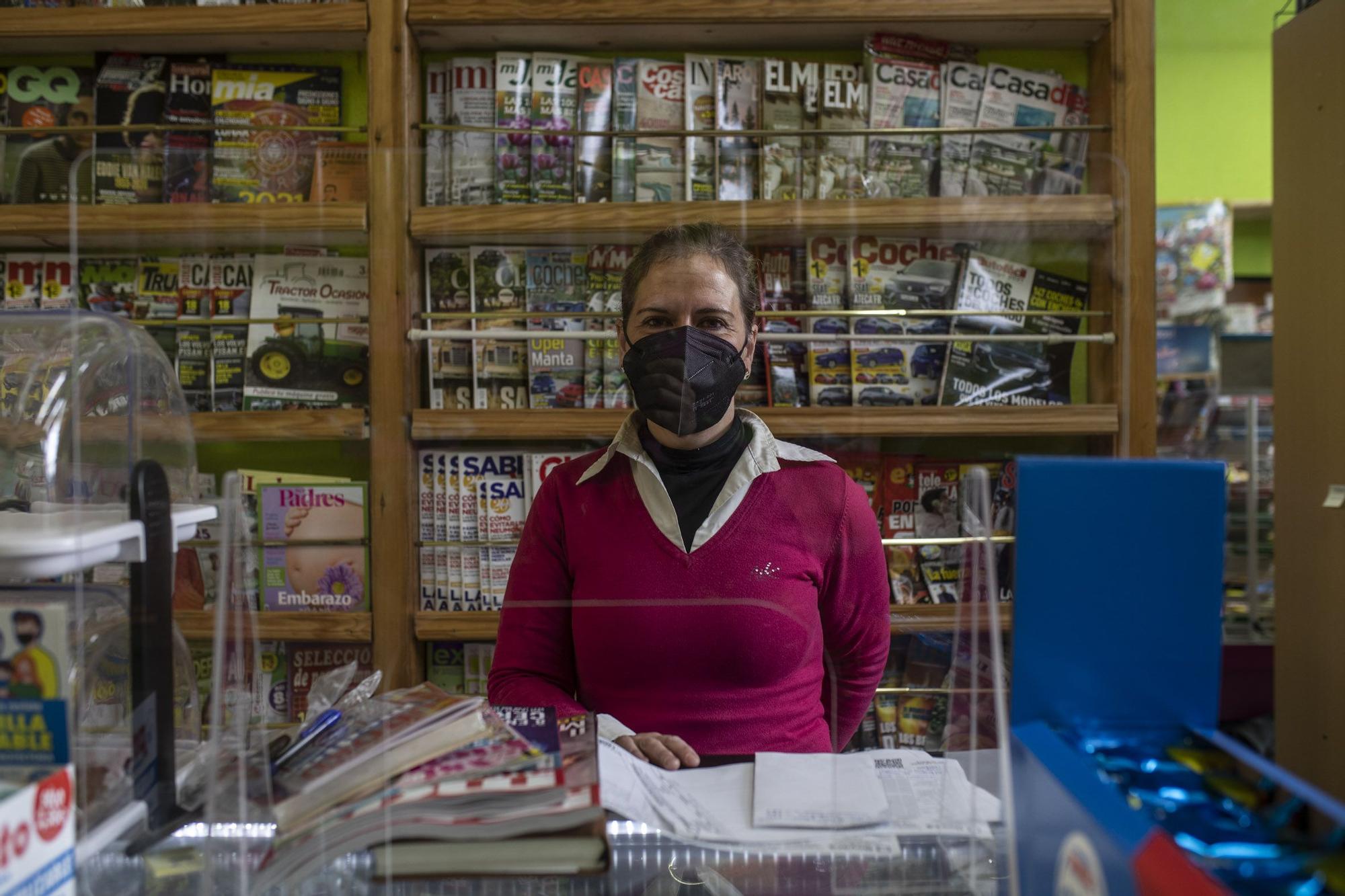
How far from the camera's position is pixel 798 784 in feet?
3.59

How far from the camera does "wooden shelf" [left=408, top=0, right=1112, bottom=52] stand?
Answer: 191 cm

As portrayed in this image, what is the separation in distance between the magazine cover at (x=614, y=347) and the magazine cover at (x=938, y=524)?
47 centimetres

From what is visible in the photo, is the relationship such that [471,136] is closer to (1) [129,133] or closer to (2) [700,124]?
(2) [700,124]

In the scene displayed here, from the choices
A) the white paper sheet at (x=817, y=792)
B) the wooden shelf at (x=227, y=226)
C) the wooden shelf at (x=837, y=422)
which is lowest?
the white paper sheet at (x=817, y=792)

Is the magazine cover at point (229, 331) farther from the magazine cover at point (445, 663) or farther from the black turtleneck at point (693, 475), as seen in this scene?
the black turtleneck at point (693, 475)

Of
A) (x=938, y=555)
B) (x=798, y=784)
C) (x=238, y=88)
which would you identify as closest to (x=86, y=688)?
(x=798, y=784)

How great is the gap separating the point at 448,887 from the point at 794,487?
2.21ft

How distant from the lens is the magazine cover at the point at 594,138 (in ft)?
5.48

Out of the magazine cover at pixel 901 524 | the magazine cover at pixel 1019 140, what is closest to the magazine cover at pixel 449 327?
the magazine cover at pixel 901 524

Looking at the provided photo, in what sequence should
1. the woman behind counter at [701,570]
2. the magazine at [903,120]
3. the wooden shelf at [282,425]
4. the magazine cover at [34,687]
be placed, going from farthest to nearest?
the magazine at [903,120]
the wooden shelf at [282,425]
the woman behind counter at [701,570]
the magazine cover at [34,687]

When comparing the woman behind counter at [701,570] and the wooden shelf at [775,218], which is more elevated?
the wooden shelf at [775,218]

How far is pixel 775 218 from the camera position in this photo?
1499 mm

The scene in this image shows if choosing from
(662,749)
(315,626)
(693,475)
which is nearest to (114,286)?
(315,626)

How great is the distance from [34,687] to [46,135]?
1.30m
